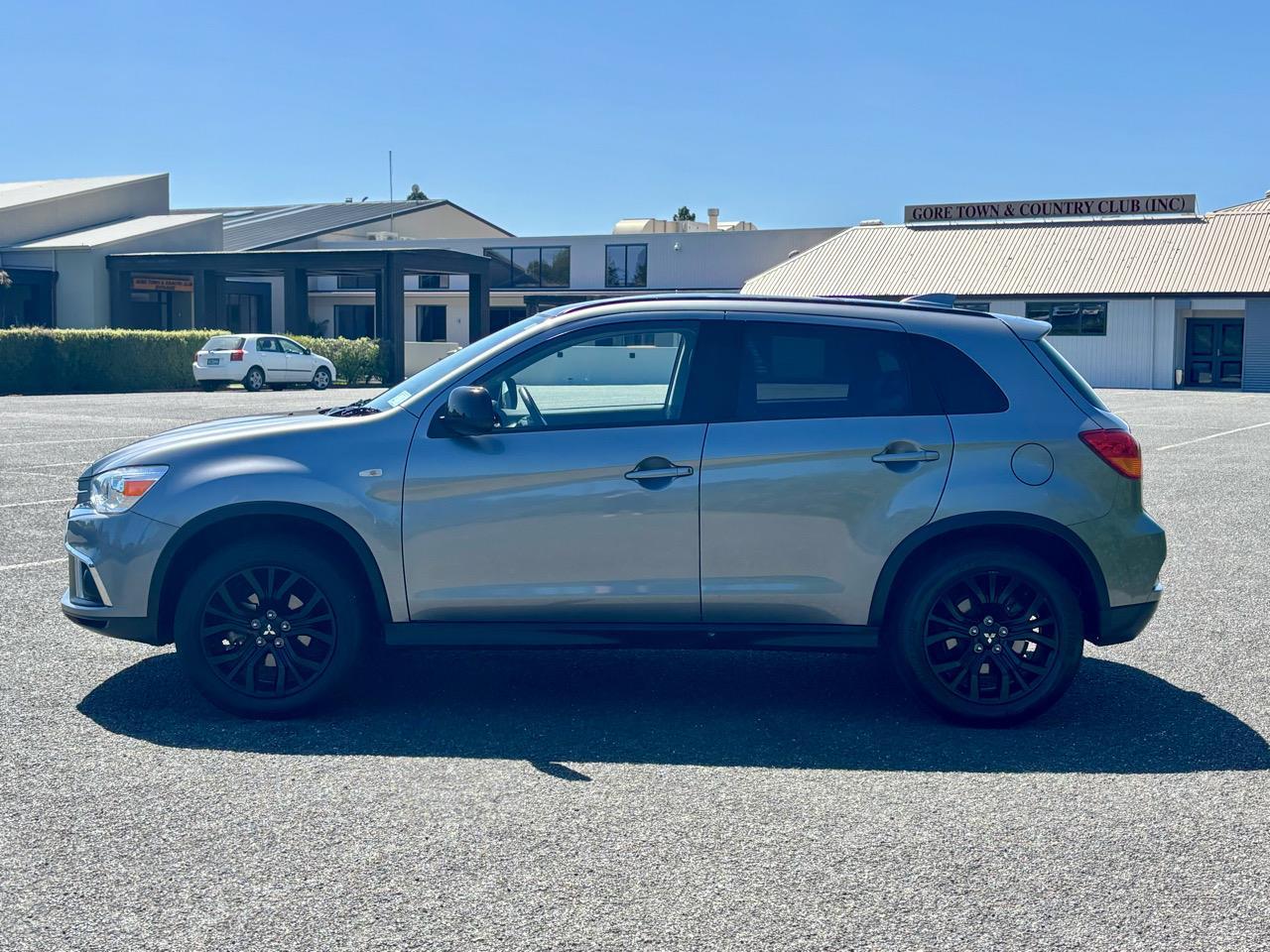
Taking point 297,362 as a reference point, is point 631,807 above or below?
below

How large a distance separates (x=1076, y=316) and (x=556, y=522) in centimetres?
4594

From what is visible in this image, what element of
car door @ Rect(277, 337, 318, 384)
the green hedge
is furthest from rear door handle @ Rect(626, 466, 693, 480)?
car door @ Rect(277, 337, 318, 384)

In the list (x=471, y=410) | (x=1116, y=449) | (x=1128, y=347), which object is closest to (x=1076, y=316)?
(x=1128, y=347)

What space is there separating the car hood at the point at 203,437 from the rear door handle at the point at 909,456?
2.28 meters

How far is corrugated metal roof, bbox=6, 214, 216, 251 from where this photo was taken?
1960 inches

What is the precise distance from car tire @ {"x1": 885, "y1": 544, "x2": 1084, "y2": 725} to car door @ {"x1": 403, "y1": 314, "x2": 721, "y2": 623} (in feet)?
3.11

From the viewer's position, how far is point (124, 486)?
19.4ft

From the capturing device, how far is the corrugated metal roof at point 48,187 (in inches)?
2064

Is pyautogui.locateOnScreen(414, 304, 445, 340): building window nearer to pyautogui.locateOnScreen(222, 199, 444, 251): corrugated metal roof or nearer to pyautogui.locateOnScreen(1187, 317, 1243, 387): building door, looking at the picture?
pyautogui.locateOnScreen(222, 199, 444, 251): corrugated metal roof

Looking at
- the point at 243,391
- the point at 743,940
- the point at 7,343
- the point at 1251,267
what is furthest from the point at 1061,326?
the point at 743,940

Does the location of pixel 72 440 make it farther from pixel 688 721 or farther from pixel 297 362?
pixel 297 362

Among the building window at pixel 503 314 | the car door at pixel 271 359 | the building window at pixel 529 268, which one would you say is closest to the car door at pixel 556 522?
the car door at pixel 271 359

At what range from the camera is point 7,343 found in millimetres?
34312

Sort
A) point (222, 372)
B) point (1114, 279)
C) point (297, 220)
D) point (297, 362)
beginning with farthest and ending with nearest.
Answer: point (297, 220) < point (1114, 279) < point (297, 362) < point (222, 372)
